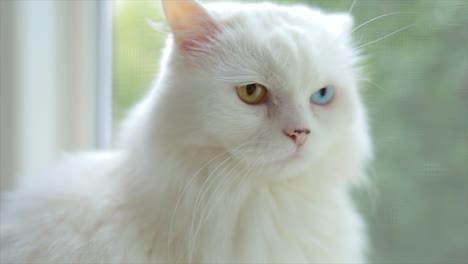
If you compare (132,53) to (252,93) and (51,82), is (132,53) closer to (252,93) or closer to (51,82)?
(51,82)

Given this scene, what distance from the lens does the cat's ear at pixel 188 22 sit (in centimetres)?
85

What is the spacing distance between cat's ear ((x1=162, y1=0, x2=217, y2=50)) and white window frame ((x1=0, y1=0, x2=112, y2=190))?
1.75 feet

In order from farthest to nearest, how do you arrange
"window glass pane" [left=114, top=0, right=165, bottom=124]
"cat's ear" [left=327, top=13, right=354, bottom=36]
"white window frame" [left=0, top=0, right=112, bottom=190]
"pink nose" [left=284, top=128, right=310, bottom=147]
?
"window glass pane" [left=114, top=0, right=165, bottom=124] → "white window frame" [left=0, top=0, right=112, bottom=190] → "cat's ear" [left=327, top=13, right=354, bottom=36] → "pink nose" [left=284, top=128, right=310, bottom=147]

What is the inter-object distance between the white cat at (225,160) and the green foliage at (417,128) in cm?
14

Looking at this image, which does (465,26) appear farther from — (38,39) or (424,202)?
(38,39)

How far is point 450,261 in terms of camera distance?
105cm

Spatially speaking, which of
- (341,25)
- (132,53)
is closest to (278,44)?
(341,25)

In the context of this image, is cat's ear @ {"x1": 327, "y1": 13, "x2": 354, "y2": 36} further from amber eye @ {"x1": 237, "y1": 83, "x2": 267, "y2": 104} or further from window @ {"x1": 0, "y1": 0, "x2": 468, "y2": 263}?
amber eye @ {"x1": 237, "y1": 83, "x2": 267, "y2": 104}

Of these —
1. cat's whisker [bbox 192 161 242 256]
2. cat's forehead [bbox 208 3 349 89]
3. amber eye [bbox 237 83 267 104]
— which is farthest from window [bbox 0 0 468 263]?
cat's whisker [bbox 192 161 242 256]

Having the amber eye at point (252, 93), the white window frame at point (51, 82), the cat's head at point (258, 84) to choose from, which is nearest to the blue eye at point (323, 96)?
the cat's head at point (258, 84)

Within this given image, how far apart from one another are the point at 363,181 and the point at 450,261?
27 centimetres

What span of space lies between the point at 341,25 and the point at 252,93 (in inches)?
10.6

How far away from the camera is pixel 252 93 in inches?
33.8

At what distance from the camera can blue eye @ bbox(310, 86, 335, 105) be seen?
2.94 feet
